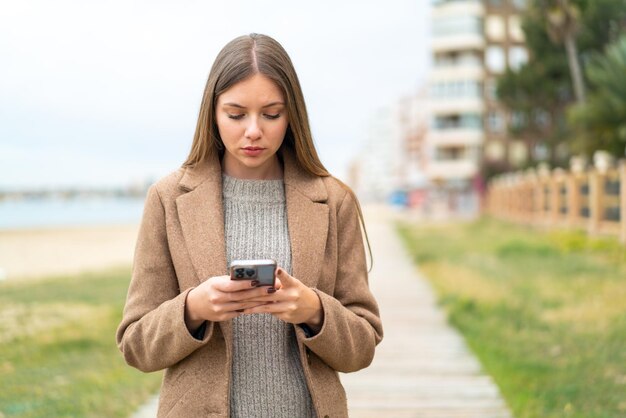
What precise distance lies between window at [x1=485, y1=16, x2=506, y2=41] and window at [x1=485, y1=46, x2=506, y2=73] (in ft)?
2.39

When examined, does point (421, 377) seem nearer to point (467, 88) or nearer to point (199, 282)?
point (199, 282)

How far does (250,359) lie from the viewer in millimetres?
1930

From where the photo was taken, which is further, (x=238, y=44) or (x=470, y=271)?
(x=470, y=271)

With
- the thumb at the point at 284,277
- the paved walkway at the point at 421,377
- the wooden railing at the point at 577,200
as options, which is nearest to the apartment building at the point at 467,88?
the wooden railing at the point at 577,200

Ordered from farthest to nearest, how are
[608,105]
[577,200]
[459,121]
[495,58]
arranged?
[495,58] → [459,121] → [577,200] → [608,105]

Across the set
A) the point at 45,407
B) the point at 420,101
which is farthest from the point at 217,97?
the point at 420,101

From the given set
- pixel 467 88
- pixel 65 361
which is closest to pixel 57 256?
pixel 65 361

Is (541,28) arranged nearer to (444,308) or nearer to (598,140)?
(598,140)

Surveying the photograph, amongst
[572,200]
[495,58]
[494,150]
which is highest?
[495,58]

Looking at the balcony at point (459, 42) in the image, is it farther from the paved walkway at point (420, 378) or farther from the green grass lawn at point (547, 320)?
the paved walkway at point (420, 378)

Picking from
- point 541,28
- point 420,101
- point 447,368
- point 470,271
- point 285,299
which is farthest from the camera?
point 420,101

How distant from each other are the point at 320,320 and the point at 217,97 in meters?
0.59

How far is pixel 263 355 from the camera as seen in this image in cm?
193

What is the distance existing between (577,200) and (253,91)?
1712cm
